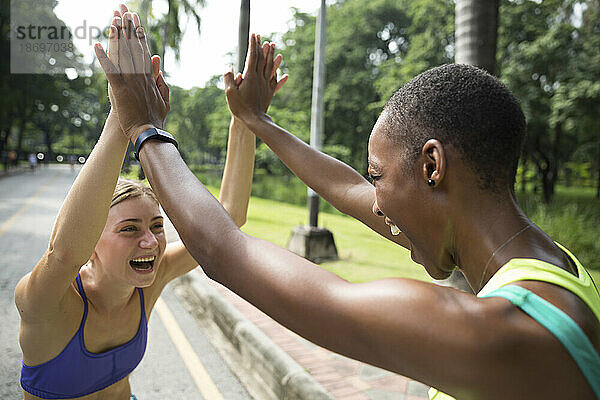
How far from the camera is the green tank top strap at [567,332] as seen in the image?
917 mm

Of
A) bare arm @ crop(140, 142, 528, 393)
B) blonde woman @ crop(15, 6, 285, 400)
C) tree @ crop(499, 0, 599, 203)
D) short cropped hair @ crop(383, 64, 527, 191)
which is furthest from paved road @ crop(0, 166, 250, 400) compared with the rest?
tree @ crop(499, 0, 599, 203)

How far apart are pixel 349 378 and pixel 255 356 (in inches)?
31.0

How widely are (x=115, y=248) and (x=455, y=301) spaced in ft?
5.06

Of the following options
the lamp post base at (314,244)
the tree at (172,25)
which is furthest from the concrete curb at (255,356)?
the tree at (172,25)

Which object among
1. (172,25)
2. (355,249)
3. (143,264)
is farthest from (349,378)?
(172,25)

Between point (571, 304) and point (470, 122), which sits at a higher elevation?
point (470, 122)

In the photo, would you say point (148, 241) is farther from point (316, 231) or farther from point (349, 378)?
point (316, 231)

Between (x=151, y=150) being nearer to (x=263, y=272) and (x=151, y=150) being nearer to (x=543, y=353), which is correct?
(x=263, y=272)

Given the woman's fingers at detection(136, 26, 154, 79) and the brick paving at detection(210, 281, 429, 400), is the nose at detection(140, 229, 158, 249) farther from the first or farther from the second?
the brick paving at detection(210, 281, 429, 400)

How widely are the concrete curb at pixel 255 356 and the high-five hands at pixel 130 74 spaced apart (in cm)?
261

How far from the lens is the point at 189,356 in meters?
4.83

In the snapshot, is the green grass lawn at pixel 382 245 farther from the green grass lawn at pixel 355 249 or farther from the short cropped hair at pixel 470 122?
the short cropped hair at pixel 470 122

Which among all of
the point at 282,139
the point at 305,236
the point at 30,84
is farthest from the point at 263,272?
the point at 30,84

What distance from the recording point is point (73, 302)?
1936mm
